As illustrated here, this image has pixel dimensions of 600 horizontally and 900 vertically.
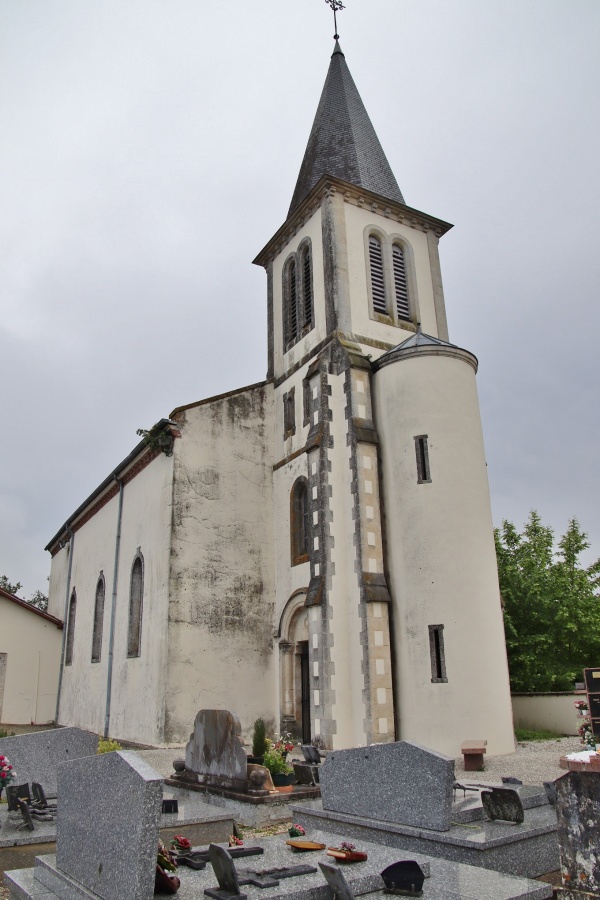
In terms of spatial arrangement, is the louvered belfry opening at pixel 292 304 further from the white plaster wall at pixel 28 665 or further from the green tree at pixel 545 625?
the white plaster wall at pixel 28 665

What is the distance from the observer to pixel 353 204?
19.8m

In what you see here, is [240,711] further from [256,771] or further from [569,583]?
[569,583]

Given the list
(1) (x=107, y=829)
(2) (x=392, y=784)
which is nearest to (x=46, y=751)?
(2) (x=392, y=784)

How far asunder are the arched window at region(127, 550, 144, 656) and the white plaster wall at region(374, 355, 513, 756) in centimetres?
770

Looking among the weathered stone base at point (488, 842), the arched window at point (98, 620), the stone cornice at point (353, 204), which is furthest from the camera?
the arched window at point (98, 620)

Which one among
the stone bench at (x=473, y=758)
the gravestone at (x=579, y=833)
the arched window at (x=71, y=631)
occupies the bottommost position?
the stone bench at (x=473, y=758)

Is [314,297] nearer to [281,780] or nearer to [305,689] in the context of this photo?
[305,689]

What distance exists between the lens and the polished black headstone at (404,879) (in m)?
4.68

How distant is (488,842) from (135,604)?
1514 cm

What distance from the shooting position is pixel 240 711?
1670 centimetres

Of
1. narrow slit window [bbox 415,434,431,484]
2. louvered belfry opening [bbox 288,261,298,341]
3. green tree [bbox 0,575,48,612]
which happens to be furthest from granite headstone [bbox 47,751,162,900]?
green tree [bbox 0,575,48,612]

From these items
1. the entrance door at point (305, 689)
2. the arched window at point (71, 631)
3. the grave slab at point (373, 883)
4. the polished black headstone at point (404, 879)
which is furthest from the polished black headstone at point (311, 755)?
the arched window at point (71, 631)

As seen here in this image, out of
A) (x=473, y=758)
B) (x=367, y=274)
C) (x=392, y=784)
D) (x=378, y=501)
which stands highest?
(x=367, y=274)

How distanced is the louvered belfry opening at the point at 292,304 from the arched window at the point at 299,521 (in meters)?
4.77
